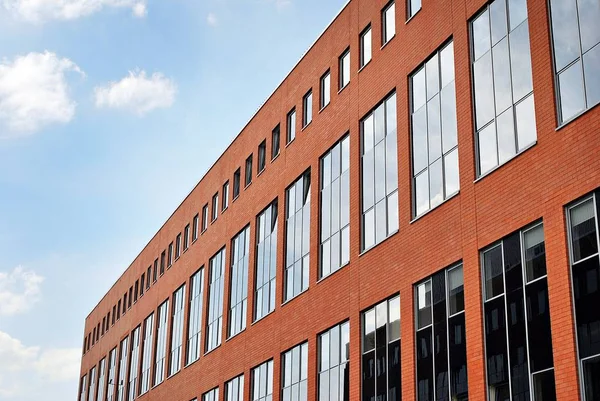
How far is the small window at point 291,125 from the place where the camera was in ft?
124

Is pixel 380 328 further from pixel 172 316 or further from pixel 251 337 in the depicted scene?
pixel 172 316

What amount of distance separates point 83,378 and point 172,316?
1093 inches

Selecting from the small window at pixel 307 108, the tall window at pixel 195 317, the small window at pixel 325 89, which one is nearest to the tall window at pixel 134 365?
the tall window at pixel 195 317

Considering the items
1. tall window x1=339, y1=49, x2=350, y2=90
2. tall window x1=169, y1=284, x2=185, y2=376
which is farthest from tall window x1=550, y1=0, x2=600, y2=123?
tall window x1=169, y1=284, x2=185, y2=376

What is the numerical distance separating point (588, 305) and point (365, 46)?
52.1 feet

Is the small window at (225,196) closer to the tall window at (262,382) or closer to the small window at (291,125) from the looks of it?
the small window at (291,125)

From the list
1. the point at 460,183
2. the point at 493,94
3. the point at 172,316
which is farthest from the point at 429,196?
the point at 172,316

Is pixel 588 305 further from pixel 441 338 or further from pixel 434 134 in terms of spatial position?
pixel 434 134

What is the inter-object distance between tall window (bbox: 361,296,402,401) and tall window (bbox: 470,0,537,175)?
19.2 ft

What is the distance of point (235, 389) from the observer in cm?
4000

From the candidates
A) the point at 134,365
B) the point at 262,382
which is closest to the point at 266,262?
the point at 262,382

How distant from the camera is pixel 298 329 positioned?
33.8 metres

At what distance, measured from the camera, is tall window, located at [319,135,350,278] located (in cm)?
3153

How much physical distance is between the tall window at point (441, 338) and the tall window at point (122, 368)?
38.7m
